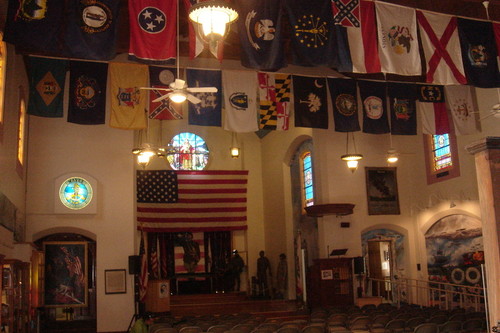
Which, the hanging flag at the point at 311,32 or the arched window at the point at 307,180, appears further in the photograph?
the arched window at the point at 307,180

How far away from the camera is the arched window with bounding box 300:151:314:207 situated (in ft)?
66.3

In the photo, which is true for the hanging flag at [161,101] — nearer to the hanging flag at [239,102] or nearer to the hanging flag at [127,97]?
the hanging flag at [127,97]

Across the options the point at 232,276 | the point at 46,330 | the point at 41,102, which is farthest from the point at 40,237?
the point at 232,276

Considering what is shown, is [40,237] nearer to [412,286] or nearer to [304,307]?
[304,307]

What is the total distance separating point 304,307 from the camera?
17516 mm

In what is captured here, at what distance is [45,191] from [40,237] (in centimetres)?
144

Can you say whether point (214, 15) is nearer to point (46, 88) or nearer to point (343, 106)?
point (46, 88)

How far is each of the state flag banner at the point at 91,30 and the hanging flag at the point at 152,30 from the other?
385 mm

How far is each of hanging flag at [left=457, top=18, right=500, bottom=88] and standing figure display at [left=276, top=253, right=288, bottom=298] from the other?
11.4 meters

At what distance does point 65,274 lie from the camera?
16.5 meters

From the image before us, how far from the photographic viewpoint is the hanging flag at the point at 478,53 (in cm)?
1245

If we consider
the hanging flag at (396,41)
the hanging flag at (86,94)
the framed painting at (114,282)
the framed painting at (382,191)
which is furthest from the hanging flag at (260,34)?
the framed painting at (382,191)

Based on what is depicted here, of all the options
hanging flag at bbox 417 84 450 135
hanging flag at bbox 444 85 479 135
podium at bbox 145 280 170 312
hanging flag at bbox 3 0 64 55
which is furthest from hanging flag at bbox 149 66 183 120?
hanging flag at bbox 444 85 479 135

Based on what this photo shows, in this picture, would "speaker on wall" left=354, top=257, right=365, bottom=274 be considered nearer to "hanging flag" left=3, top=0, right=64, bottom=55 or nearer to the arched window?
the arched window
